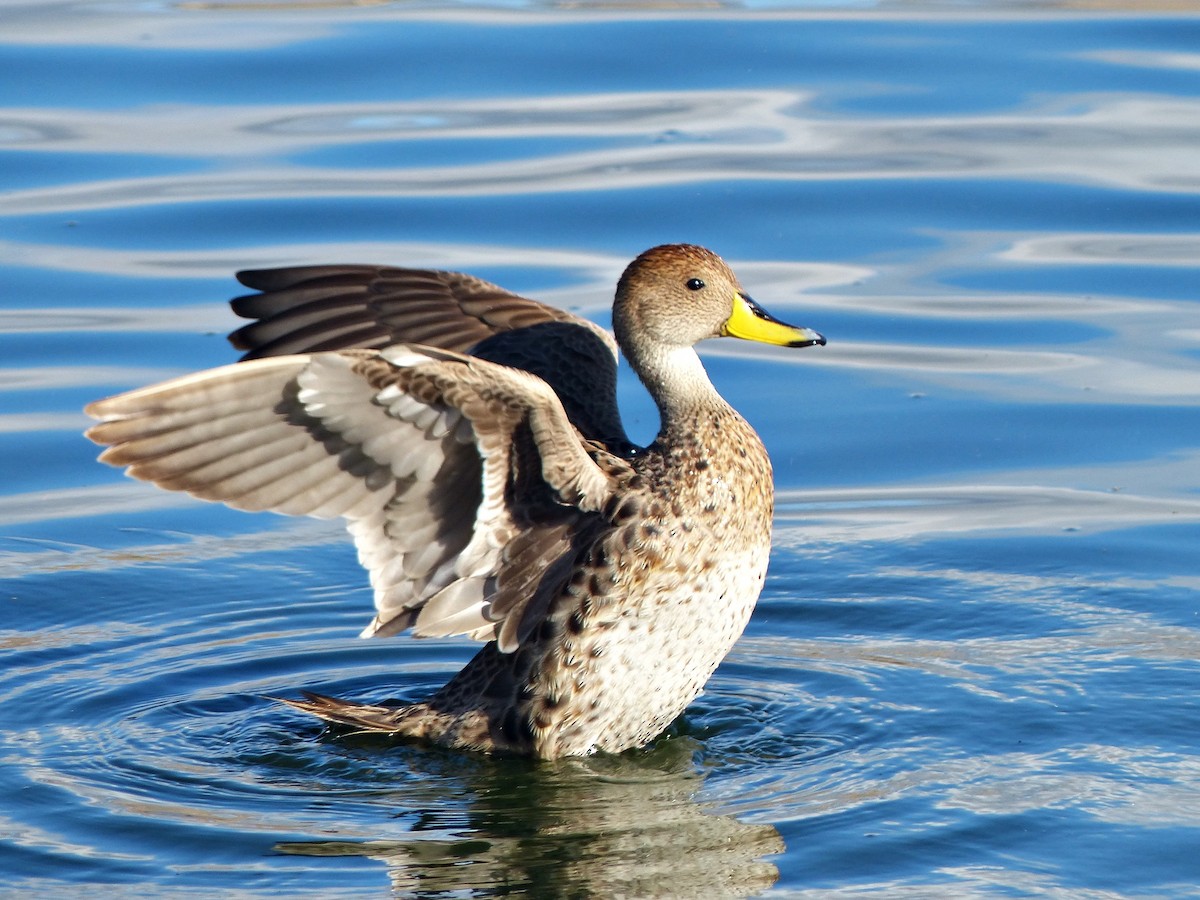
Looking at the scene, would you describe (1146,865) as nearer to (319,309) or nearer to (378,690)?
(378,690)

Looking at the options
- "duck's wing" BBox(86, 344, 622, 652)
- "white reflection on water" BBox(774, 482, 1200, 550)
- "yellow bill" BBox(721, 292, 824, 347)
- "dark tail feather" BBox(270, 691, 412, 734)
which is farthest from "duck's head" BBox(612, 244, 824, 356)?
"white reflection on water" BBox(774, 482, 1200, 550)

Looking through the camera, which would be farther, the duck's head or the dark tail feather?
the duck's head

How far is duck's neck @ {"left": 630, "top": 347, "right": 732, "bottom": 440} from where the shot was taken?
6145mm

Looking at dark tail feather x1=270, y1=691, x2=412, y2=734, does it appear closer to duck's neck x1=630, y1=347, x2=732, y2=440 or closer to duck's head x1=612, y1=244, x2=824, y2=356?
duck's neck x1=630, y1=347, x2=732, y2=440

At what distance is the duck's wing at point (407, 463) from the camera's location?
5379mm

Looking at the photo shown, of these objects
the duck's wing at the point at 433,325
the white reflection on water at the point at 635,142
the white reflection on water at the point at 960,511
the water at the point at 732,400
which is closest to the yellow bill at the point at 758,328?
the duck's wing at the point at 433,325

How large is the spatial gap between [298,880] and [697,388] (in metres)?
1.94

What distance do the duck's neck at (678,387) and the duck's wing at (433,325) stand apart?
19 cm

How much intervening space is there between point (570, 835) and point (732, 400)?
13.2 ft

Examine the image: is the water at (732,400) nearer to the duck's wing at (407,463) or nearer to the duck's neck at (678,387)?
the duck's wing at (407,463)

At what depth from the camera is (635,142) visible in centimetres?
1241

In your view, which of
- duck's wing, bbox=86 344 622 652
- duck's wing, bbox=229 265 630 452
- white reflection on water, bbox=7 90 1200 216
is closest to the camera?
duck's wing, bbox=86 344 622 652

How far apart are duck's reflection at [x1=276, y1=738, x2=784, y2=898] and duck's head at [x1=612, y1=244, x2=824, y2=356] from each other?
3.98 feet

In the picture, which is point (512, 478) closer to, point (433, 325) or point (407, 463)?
point (407, 463)
